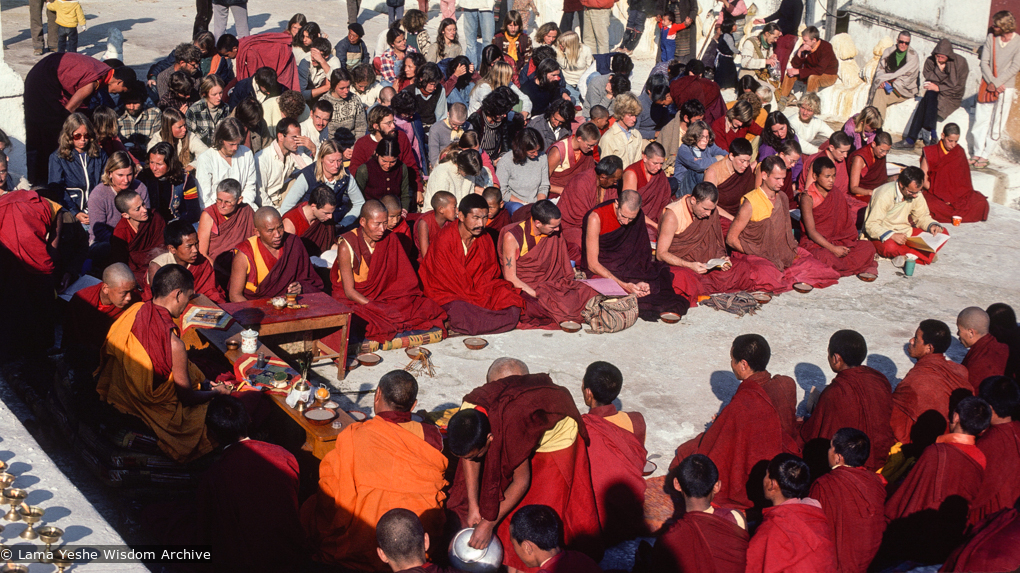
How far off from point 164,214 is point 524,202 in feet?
11.9

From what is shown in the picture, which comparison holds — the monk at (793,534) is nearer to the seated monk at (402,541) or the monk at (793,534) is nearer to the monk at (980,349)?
the seated monk at (402,541)

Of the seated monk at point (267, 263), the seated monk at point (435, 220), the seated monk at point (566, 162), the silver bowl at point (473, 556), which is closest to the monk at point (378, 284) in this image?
the seated monk at point (267, 263)

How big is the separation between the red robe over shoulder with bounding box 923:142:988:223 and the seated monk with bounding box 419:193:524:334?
616 centimetres

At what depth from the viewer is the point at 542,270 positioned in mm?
8391

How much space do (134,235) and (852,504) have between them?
5694 millimetres

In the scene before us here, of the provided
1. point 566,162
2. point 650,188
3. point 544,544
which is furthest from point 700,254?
point 544,544

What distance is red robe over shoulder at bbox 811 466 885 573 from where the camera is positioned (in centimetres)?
470

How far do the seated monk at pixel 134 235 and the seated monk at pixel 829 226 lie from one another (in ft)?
21.2

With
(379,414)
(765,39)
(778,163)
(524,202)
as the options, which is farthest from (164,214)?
(765,39)

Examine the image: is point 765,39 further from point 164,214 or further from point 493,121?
point 164,214

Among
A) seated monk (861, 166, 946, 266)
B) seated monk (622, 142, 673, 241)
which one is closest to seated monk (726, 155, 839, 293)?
seated monk (622, 142, 673, 241)

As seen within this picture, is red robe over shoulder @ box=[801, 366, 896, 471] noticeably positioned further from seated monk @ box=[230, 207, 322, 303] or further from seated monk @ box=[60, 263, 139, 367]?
seated monk @ box=[60, 263, 139, 367]

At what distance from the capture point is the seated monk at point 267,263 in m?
7.15

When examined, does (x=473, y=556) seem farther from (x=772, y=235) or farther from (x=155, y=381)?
(x=772, y=235)
